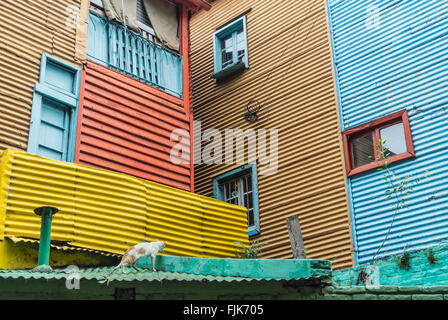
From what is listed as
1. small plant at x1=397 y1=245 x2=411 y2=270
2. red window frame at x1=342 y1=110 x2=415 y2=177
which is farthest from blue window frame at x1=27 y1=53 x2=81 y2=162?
small plant at x1=397 y1=245 x2=411 y2=270

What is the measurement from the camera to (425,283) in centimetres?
1070

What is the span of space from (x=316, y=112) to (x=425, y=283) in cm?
493

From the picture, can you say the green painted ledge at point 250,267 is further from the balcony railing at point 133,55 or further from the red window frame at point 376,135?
the balcony railing at point 133,55

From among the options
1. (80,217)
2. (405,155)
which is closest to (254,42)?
(405,155)

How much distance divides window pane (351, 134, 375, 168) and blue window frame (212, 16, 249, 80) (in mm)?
4465

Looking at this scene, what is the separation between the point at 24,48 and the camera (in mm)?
11828

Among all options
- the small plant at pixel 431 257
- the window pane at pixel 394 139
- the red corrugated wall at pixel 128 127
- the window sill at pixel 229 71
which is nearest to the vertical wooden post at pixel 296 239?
the small plant at pixel 431 257

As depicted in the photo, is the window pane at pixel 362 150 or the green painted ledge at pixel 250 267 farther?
the window pane at pixel 362 150

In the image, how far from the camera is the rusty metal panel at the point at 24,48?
11102 mm

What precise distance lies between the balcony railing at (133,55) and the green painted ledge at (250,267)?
6.59 metres

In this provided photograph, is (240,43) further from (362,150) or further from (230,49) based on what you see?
(362,150)

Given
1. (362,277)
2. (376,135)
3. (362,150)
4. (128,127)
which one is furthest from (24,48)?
(362,277)

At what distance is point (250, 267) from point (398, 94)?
6562mm
